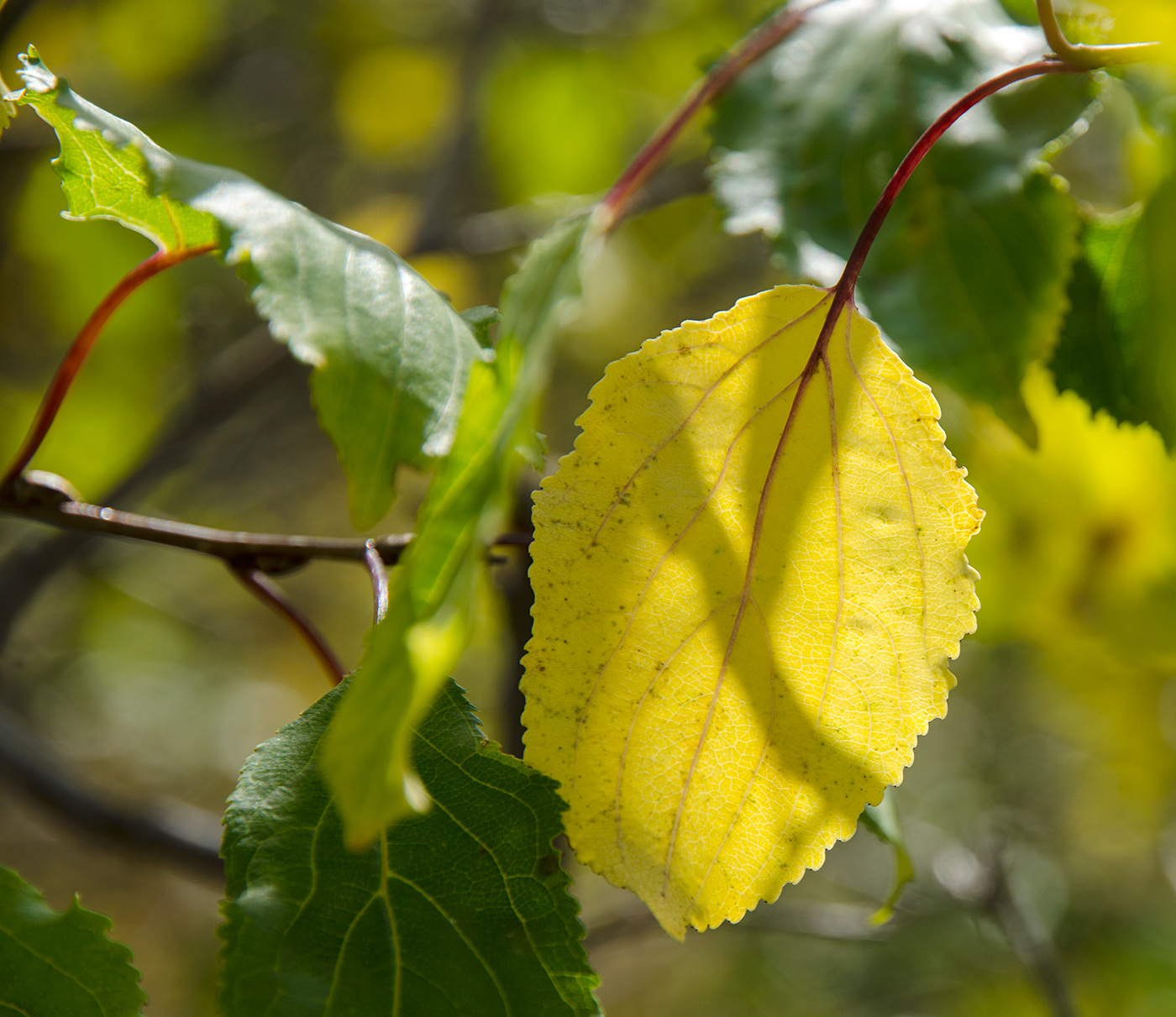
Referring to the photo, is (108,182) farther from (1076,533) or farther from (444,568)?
(1076,533)

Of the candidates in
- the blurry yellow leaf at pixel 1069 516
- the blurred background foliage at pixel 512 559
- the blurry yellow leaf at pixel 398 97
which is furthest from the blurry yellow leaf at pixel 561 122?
the blurry yellow leaf at pixel 1069 516

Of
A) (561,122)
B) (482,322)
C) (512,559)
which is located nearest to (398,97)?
(561,122)

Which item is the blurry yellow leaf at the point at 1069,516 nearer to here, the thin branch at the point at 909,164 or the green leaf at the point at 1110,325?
the green leaf at the point at 1110,325

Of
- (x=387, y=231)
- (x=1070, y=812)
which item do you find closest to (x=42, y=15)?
(x=387, y=231)

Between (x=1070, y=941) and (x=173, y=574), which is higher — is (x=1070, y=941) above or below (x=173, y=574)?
below

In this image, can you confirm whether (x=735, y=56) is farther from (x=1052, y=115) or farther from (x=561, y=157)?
(x=561, y=157)
